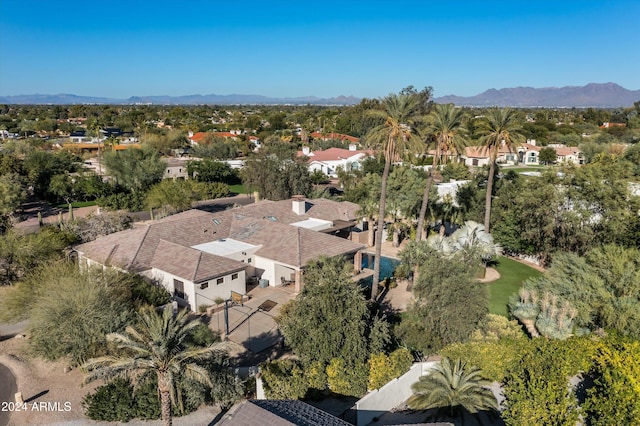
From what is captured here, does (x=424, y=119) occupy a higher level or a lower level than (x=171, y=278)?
higher

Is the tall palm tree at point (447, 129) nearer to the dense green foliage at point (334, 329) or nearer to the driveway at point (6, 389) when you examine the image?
the dense green foliage at point (334, 329)

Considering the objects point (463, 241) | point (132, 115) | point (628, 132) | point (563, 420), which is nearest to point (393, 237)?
point (463, 241)

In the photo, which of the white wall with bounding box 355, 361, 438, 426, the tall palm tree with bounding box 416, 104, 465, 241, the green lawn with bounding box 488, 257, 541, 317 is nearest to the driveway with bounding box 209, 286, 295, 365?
the white wall with bounding box 355, 361, 438, 426

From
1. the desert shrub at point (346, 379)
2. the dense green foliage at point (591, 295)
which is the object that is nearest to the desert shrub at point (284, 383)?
the desert shrub at point (346, 379)

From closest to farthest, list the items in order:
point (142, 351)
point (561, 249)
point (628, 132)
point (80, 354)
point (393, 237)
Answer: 1. point (142, 351)
2. point (80, 354)
3. point (561, 249)
4. point (393, 237)
5. point (628, 132)

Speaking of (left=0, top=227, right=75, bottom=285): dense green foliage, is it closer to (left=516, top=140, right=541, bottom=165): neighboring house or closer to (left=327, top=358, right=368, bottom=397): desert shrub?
(left=327, top=358, right=368, bottom=397): desert shrub

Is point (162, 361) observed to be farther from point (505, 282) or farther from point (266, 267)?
point (505, 282)

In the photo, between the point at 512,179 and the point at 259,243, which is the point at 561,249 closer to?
the point at 512,179
